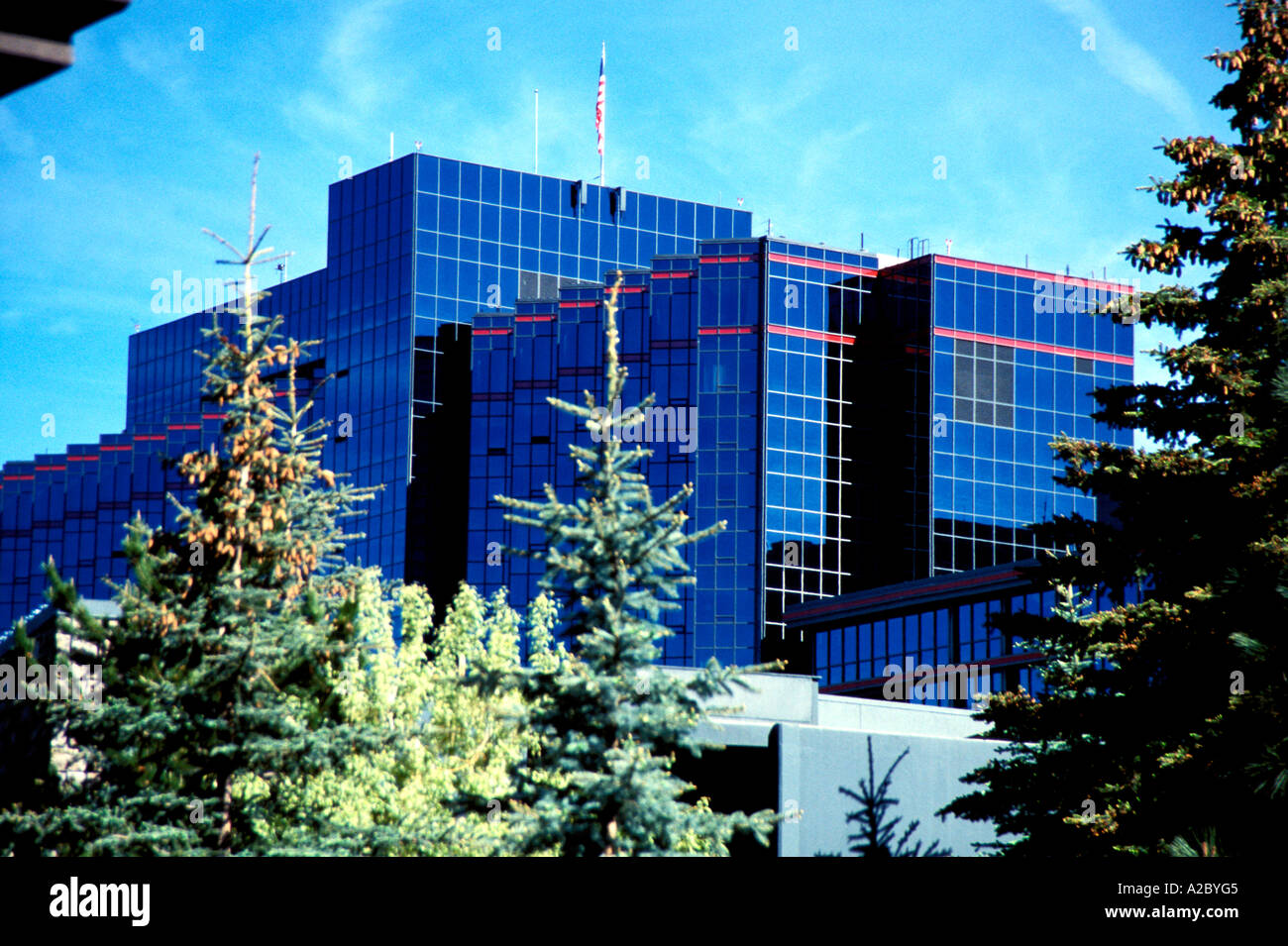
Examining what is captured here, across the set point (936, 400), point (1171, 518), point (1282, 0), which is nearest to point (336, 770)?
point (1171, 518)

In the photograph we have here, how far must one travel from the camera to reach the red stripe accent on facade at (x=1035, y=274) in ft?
303

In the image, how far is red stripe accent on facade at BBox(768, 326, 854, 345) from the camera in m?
89.7

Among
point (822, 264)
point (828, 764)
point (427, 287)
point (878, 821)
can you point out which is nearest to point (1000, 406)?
point (822, 264)

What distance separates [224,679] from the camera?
79.9 ft

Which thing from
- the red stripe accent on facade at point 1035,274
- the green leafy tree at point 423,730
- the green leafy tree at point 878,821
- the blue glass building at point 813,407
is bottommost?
the green leafy tree at point 878,821

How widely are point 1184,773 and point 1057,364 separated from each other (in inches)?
2923

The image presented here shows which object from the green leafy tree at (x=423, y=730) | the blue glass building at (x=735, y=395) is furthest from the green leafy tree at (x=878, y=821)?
the blue glass building at (x=735, y=395)

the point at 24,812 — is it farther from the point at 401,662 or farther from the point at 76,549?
the point at 76,549

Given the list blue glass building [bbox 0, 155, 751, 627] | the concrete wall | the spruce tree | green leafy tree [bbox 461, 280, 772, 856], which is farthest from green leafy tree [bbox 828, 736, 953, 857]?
blue glass building [bbox 0, 155, 751, 627]

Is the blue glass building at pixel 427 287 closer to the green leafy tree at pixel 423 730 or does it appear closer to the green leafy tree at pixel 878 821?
the green leafy tree at pixel 878 821

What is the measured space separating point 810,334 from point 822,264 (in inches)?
187

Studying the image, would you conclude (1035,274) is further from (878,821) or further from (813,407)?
(878,821)

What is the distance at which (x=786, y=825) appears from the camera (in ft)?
109

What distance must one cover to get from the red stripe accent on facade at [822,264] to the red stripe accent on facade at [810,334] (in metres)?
4.08
